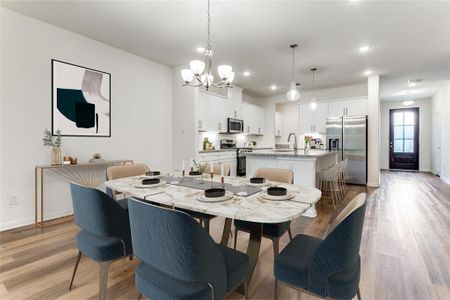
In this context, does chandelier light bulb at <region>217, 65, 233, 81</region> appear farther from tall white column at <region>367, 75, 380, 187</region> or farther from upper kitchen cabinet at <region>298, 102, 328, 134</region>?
upper kitchen cabinet at <region>298, 102, 328, 134</region>

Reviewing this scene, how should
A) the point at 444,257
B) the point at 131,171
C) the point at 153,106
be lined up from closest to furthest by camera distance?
the point at 444,257 → the point at 131,171 → the point at 153,106

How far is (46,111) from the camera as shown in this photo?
322cm

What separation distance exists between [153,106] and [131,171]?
222 cm

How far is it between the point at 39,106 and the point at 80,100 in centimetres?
53

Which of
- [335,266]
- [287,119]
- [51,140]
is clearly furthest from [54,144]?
[287,119]

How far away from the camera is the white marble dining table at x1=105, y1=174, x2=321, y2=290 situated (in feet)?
4.11

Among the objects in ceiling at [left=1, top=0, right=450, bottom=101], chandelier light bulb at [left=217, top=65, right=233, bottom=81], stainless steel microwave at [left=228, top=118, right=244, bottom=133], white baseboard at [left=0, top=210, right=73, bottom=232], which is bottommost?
white baseboard at [left=0, top=210, right=73, bottom=232]

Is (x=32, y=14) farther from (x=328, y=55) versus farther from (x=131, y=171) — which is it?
(x=328, y=55)

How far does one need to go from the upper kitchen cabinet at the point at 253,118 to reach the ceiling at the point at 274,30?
6.73 feet

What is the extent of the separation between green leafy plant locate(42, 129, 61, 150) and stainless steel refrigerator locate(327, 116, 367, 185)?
604 cm

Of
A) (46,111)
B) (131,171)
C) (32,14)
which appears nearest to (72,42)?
(32,14)

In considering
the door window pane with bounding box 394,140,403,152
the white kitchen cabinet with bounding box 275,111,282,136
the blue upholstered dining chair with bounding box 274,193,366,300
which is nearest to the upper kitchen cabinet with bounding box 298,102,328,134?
the white kitchen cabinet with bounding box 275,111,282,136

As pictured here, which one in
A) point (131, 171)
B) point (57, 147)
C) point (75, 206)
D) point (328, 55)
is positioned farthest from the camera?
point (328, 55)

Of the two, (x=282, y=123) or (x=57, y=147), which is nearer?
(x=57, y=147)
